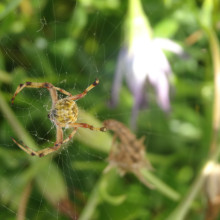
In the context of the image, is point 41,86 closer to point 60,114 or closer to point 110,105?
point 60,114

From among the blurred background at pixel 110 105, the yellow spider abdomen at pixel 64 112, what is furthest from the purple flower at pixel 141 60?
the yellow spider abdomen at pixel 64 112

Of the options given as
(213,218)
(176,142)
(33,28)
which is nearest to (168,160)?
(176,142)

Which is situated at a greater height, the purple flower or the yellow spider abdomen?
the purple flower

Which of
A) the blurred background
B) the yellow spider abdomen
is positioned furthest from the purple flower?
A: the yellow spider abdomen

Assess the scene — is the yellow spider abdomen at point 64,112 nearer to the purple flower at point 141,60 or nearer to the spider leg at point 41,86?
the spider leg at point 41,86

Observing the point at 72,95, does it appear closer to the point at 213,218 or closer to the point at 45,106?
the point at 45,106

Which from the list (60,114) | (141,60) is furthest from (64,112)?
(141,60)

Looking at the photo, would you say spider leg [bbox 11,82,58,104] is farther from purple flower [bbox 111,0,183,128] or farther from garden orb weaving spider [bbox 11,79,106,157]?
purple flower [bbox 111,0,183,128]
